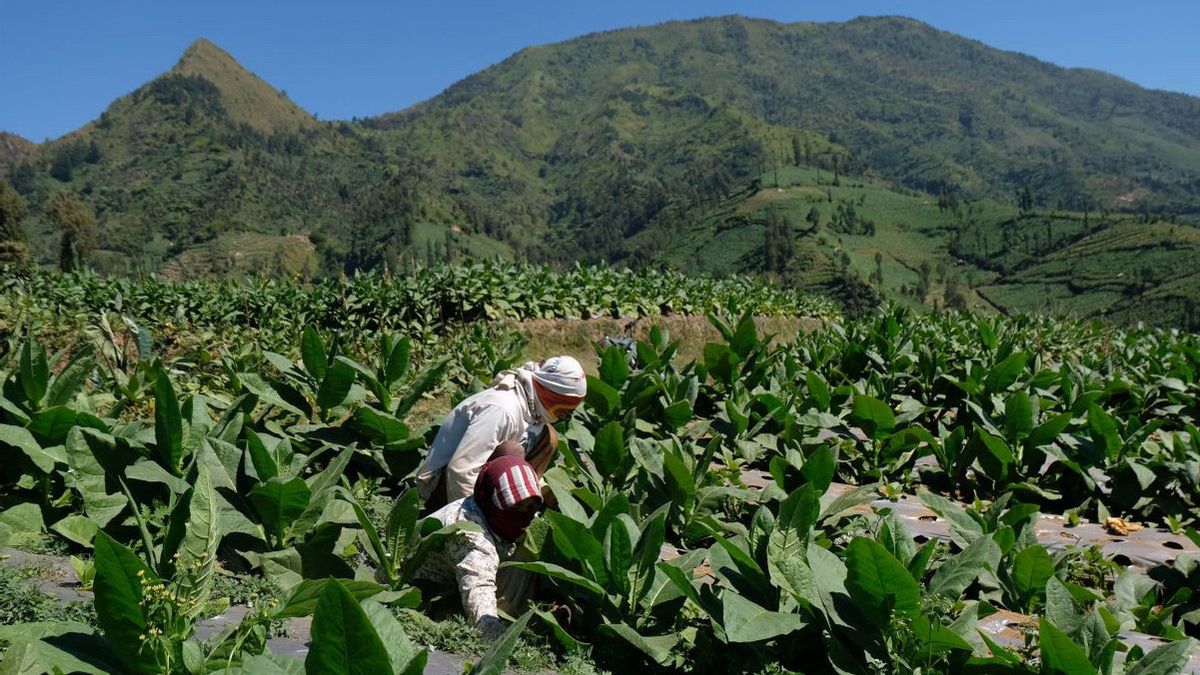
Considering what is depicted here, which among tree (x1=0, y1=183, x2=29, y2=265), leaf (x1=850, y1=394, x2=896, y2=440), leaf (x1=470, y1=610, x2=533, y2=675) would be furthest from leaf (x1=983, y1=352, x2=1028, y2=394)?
tree (x1=0, y1=183, x2=29, y2=265)

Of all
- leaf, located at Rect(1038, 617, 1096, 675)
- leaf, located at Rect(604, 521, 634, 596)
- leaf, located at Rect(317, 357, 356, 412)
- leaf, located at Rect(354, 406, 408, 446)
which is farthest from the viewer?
leaf, located at Rect(317, 357, 356, 412)

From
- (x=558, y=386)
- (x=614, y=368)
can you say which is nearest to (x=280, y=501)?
(x=558, y=386)

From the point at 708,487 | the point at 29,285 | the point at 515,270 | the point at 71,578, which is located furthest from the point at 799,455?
the point at 29,285

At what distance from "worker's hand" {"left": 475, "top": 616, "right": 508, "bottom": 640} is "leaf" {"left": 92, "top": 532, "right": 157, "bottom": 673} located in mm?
1171

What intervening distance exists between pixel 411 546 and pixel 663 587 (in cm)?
94

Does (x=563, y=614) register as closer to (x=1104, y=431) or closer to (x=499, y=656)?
(x=499, y=656)

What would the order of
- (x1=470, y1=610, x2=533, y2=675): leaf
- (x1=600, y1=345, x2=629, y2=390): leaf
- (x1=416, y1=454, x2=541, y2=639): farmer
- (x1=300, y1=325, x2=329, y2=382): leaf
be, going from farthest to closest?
(x1=600, y1=345, x2=629, y2=390): leaf, (x1=300, y1=325, x2=329, y2=382): leaf, (x1=416, y1=454, x2=541, y2=639): farmer, (x1=470, y1=610, x2=533, y2=675): leaf

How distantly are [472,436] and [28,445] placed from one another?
168 cm

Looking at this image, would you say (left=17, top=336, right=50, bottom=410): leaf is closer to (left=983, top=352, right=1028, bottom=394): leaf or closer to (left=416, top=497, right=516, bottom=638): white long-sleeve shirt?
(left=416, top=497, right=516, bottom=638): white long-sleeve shirt

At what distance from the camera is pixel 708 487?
414 cm

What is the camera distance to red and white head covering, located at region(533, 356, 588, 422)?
387 centimetres

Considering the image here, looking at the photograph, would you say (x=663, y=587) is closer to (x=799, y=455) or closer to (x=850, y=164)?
(x=799, y=455)

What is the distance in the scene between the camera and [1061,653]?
2328 mm

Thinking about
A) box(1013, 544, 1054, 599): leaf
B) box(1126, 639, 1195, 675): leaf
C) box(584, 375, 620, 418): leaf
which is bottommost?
box(1013, 544, 1054, 599): leaf
